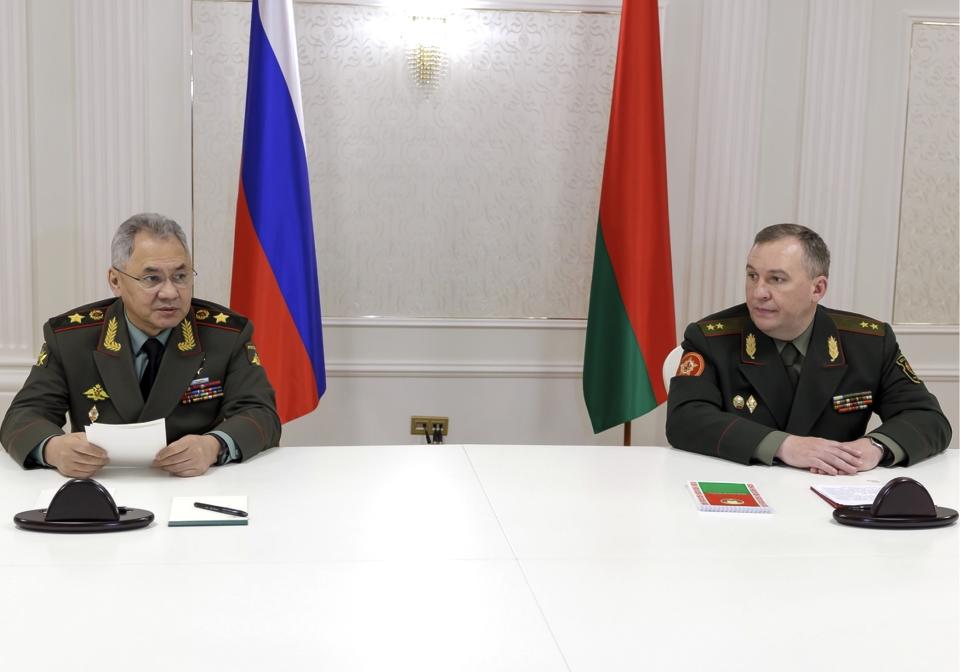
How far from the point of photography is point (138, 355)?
105 inches

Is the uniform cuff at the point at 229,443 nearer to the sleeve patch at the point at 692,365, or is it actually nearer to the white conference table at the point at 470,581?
the white conference table at the point at 470,581

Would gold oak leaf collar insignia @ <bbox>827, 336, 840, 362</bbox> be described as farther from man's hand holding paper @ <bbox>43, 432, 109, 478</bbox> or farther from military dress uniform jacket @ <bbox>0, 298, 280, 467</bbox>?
man's hand holding paper @ <bbox>43, 432, 109, 478</bbox>

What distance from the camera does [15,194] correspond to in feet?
12.8

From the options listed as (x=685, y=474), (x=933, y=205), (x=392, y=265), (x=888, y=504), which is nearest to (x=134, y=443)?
(x=685, y=474)

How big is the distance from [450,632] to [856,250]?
338 cm

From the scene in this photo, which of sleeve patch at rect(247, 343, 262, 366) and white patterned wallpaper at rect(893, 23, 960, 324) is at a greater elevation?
white patterned wallpaper at rect(893, 23, 960, 324)

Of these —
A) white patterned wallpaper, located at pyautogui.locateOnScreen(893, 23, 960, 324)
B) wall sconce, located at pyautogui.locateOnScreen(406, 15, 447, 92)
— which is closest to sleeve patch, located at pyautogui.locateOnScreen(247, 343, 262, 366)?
wall sconce, located at pyautogui.locateOnScreen(406, 15, 447, 92)

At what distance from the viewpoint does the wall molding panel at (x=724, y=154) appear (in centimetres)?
410

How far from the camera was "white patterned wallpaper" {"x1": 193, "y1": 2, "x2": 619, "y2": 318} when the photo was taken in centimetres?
401

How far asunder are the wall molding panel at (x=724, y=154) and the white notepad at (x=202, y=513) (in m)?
Answer: 2.63

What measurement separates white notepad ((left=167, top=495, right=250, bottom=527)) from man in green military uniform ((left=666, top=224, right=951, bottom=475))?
1.21 meters

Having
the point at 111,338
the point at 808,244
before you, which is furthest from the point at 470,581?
the point at 808,244

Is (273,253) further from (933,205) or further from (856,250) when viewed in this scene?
(933,205)

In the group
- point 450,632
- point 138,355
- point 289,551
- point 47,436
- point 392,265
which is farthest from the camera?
point 392,265
